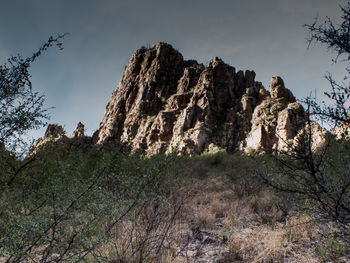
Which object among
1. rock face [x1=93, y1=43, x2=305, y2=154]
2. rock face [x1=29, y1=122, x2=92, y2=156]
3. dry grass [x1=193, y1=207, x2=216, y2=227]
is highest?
rock face [x1=93, y1=43, x2=305, y2=154]

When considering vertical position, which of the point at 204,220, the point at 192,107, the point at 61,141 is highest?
the point at 192,107

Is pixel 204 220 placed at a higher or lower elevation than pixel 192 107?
lower

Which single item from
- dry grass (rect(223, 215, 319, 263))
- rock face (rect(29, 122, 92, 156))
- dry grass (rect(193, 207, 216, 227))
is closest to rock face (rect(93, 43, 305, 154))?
dry grass (rect(193, 207, 216, 227))

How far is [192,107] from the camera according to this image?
24.6 metres

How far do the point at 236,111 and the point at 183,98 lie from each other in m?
7.58

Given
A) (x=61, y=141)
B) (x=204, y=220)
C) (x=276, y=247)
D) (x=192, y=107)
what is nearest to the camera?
(x=276, y=247)

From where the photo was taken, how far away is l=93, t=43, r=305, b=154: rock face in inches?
805

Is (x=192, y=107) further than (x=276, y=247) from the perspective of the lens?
Yes

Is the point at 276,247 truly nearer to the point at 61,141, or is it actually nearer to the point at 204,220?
the point at 204,220

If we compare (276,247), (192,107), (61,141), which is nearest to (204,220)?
(276,247)

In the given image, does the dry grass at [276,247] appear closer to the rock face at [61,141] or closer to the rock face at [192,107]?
the rock face at [61,141]

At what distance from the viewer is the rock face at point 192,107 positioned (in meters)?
20.5

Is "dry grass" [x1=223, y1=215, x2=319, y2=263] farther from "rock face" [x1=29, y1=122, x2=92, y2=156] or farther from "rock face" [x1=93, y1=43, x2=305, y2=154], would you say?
"rock face" [x1=93, y1=43, x2=305, y2=154]

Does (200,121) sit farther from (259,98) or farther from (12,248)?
(12,248)
